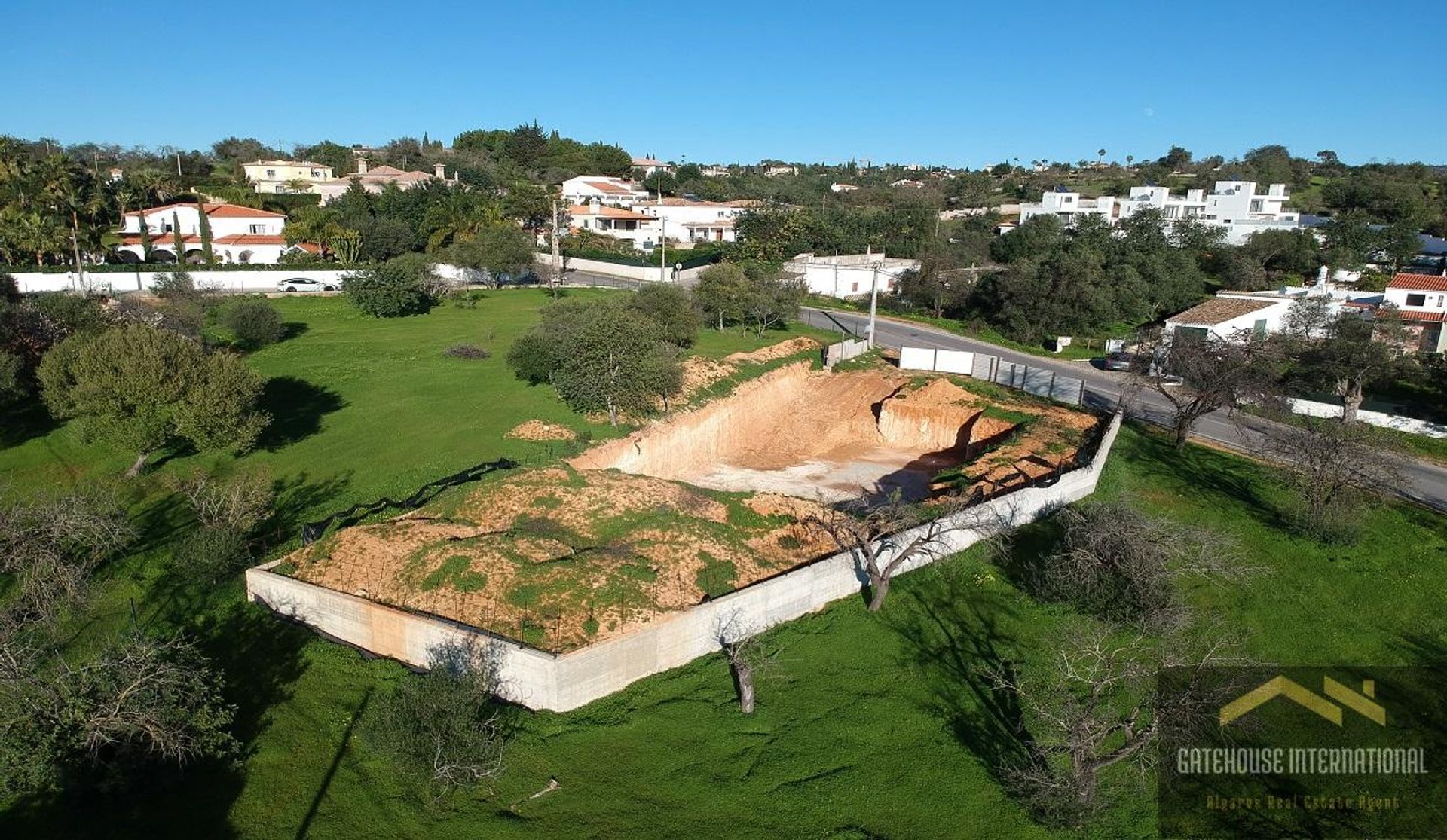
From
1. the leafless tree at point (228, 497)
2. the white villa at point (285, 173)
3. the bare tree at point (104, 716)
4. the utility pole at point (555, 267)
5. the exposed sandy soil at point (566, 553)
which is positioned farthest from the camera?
the white villa at point (285, 173)

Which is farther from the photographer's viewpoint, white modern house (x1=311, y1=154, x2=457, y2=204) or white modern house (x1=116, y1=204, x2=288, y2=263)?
white modern house (x1=311, y1=154, x2=457, y2=204)

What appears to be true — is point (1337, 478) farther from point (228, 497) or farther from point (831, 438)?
point (228, 497)

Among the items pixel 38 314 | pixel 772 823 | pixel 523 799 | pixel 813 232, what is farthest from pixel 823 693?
pixel 813 232

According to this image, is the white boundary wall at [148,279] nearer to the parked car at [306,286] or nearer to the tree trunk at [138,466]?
the parked car at [306,286]

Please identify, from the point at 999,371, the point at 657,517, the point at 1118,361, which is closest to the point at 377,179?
the point at 999,371

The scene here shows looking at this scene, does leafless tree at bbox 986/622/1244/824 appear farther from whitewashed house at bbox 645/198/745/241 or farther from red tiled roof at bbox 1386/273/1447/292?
whitewashed house at bbox 645/198/745/241

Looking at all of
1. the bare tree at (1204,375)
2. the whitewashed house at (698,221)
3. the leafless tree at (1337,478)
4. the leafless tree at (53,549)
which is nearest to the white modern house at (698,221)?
the whitewashed house at (698,221)

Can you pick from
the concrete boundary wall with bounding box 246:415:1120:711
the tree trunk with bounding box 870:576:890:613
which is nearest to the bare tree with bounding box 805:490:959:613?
the tree trunk with bounding box 870:576:890:613
